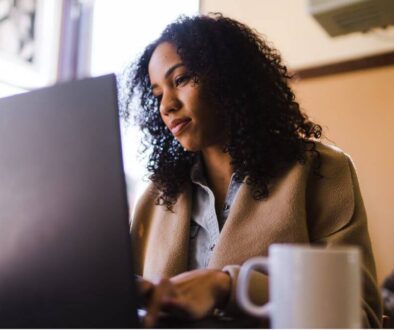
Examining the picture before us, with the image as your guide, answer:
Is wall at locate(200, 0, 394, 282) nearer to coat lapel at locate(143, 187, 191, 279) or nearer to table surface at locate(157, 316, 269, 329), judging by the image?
coat lapel at locate(143, 187, 191, 279)

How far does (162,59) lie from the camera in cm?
107

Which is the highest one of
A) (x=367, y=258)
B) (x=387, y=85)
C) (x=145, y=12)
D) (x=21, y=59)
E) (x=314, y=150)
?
(x=145, y=12)

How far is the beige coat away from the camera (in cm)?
82

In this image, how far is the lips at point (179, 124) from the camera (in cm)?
100

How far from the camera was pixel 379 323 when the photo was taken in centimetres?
74

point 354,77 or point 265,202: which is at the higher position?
point 354,77

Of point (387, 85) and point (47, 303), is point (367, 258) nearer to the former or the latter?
point (47, 303)

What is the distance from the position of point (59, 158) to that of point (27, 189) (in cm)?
6

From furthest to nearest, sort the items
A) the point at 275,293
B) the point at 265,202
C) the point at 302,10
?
the point at 302,10 → the point at 265,202 → the point at 275,293

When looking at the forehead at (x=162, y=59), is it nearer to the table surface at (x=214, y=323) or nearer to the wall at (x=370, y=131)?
the table surface at (x=214, y=323)

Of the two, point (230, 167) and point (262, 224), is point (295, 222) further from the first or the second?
point (230, 167)

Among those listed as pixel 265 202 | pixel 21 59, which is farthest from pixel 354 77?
pixel 21 59

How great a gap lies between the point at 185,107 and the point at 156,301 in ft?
1.98

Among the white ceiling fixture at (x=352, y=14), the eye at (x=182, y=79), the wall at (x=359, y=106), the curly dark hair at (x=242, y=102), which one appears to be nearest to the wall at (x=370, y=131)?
the wall at (x=359, y=106)
